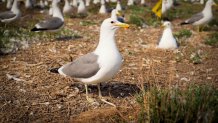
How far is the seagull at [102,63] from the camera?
616cm

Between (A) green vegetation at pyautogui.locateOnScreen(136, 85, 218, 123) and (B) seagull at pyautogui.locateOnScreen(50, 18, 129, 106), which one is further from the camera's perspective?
(B) seagull at pyautogui.locateOnScreen(50, 18, 129, 106)

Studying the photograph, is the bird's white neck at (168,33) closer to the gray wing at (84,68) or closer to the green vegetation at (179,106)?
the gray wing at (84,68)

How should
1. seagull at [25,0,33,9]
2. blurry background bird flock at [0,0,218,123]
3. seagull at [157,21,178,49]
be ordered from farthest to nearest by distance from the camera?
1. seagull at [25,0,33,9]
2. seagull at [157,21,178,49]
3. blurry background bird flock at [0,0,218,123]

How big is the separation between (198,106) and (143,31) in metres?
10.5

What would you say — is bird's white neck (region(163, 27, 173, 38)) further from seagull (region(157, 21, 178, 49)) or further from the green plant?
the green plant

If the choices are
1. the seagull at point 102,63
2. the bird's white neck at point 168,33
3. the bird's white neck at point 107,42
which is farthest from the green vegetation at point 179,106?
the bird's white neck at point 168,33

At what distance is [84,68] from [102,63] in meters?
0.45

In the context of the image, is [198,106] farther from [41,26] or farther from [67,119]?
[41,26]

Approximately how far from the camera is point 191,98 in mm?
4586

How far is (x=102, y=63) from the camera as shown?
20.2 ft

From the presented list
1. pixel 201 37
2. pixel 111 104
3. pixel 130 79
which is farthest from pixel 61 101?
pixel 201 37

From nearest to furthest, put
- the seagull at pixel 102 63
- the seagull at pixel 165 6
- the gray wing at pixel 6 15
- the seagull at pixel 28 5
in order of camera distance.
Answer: the seagull at pixel 102 63 → the gray wing at pixel 6 15 → the seagull at pixel 165 6 → the seagull at pixel 28 5

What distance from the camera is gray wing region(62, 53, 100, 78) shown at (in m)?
6.29

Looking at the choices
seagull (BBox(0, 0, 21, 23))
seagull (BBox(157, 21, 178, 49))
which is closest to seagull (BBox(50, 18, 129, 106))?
seagull (BBox(157, 21, 178, 49))
